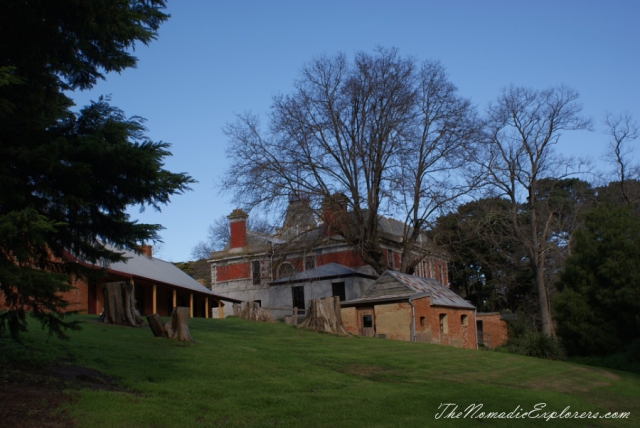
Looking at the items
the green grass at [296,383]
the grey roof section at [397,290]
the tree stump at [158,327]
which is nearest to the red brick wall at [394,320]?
the grey roof section at [397,290]

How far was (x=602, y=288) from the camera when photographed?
27.5 metres

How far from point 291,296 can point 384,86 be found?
63.0 ft

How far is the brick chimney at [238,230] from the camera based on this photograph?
54500mm

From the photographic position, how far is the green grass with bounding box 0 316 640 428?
949cm

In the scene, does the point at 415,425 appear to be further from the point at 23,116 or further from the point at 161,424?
the point at 23,116

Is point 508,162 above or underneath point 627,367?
above

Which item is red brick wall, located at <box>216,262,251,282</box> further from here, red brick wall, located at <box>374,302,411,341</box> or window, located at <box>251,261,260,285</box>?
red brick wall, located at <box>374,302,411,341</box>

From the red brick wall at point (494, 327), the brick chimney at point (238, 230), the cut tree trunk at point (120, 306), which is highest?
the brick chimney at point (238, 230)

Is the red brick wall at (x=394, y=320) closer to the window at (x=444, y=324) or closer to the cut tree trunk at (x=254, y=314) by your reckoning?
the window at (x=444, y=324)

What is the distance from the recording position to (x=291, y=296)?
4741 centimetres

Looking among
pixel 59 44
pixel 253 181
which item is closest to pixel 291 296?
pixel 253 181

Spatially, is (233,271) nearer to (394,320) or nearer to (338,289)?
(338,289)

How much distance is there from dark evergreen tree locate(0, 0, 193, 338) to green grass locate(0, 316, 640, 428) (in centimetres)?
205

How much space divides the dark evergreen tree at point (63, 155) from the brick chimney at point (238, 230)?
44.0 meters
